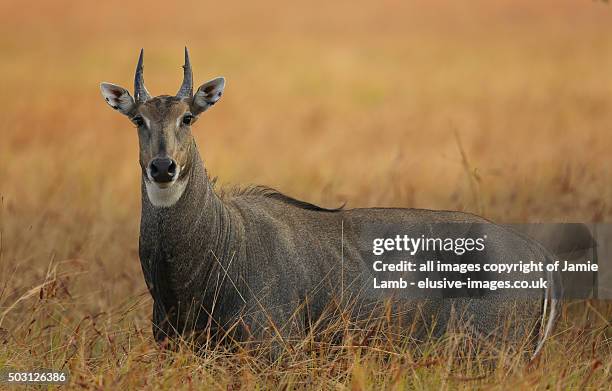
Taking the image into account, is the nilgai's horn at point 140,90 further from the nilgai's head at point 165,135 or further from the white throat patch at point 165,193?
the white throat patch at point 165,193

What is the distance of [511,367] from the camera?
8.73 metres

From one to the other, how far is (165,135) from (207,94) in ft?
3.05

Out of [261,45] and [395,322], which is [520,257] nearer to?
[395,322]

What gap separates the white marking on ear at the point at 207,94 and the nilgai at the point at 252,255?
0.01 metres

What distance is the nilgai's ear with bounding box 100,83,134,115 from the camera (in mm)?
9703

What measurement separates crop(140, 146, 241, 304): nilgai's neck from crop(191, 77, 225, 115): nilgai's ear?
0.39 m

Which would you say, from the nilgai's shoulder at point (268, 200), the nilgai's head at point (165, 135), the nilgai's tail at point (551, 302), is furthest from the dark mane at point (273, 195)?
the nilgai's tail at point (551, 302)

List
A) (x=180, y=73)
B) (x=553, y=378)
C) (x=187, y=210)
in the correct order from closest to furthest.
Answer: (x=553, y=378) → (x=187, y=210) → (x=180, y=73)

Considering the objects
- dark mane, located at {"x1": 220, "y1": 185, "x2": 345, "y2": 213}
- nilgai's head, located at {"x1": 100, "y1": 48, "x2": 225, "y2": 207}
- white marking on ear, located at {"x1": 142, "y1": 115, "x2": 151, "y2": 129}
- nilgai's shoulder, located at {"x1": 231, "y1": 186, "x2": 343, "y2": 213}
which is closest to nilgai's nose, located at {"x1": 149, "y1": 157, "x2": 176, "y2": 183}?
nilgai's head, located at {"x1": 100, "y1": 48, "x2": 225, "y2": 207}

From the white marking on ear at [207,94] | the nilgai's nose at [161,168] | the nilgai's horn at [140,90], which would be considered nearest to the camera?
the nilgai's nose at [161,168]

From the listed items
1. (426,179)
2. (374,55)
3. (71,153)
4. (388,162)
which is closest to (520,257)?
(426,179)

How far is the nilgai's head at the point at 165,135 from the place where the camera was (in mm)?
9023

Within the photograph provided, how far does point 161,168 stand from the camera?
8938mm

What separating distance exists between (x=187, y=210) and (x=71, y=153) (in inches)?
494
